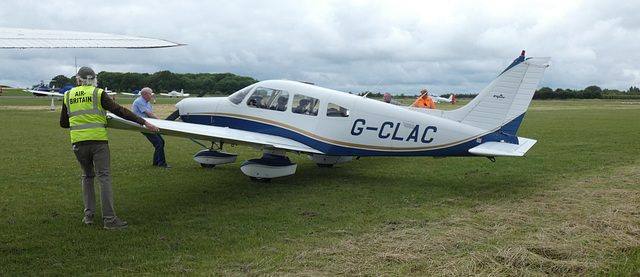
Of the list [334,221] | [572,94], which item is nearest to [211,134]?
[334,221]

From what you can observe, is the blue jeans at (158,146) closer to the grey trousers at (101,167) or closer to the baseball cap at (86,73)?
the grey trousers at (101,167)

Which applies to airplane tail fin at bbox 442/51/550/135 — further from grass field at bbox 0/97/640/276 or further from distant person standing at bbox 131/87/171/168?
distant person standing at bbox 131/87/171/168

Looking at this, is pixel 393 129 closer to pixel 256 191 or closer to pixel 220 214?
pixel 256 191

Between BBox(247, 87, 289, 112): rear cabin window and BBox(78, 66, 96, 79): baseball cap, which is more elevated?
BBox(78, 66, 96, 79): baseball cap

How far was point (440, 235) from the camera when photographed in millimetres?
4906

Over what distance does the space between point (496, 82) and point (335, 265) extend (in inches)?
211

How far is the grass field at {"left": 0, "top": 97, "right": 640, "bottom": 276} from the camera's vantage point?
13.3 feet

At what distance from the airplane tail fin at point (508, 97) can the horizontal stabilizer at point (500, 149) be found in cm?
28

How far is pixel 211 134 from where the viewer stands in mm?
7027

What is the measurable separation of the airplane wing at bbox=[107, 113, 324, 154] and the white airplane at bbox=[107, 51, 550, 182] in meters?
0.02

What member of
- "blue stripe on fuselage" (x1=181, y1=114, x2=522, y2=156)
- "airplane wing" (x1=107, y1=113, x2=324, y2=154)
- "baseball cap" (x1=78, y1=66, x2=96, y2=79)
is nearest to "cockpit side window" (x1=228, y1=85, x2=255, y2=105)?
"blue stripe on fuselage" (x1=181, y1=114, x2=522, y2=156)

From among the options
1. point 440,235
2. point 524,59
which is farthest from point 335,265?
point 524,59

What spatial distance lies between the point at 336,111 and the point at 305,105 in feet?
2.10

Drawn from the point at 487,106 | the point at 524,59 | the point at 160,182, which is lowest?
the point at 160,182
